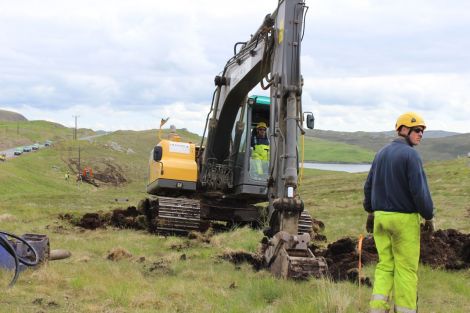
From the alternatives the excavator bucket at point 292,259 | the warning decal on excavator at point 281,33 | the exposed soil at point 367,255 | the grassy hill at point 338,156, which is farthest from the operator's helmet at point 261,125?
the grassy hill at point 338,156

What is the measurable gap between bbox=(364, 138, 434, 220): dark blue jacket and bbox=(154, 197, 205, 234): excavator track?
341 inches

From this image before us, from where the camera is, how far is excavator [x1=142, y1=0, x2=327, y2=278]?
9.30 metres

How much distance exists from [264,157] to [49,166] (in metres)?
66.2

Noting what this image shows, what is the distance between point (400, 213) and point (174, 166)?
9.64 m

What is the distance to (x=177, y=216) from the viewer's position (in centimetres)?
1493

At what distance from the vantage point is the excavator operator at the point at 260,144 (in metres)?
14.3

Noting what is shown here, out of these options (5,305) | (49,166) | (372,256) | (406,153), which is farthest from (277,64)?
(49,166)

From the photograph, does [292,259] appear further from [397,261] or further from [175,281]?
[397,261]

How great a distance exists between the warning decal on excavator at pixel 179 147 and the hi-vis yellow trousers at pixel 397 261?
9.82 m

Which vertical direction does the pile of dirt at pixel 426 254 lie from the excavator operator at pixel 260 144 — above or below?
below

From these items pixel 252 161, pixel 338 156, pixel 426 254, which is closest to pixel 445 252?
pixel 426 254

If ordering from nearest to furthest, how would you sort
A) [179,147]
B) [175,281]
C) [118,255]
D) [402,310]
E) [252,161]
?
1. [402,310]
2. [175,281]
3. [118,255]
4. [252,161]
5. [179,147]

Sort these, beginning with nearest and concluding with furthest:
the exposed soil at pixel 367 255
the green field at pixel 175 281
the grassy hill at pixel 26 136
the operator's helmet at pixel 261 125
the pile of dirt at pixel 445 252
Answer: the green field at pixel 175 281 → the exposed soil at pixel 367 255 → the pile of dirt at pixel 445 252 → the operator's helmet at pixel 261 125 → the grassy hill at pixel 26 136

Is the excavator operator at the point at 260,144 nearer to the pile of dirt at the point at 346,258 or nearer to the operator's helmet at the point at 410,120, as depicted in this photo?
the pile of dirt at the point at 346,258
